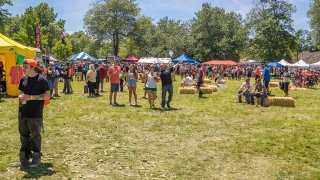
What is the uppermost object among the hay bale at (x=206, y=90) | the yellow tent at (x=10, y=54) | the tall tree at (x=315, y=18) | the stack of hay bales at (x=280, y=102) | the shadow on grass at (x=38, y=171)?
the tall tree at (x=315, y=18)

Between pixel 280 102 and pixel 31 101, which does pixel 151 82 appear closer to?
pixel 280 102

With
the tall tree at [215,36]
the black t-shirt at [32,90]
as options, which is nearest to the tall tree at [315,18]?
the tall tree at [215,36]

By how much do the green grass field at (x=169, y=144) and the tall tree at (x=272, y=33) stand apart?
148ft

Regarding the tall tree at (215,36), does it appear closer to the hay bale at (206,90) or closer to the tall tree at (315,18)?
the tall tree at (315,18)

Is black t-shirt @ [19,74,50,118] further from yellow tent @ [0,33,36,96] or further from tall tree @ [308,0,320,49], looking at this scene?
tall tree @ [308,0,320,49]

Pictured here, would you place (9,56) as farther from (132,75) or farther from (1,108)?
(132,75)

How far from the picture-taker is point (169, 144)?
26.8 ft

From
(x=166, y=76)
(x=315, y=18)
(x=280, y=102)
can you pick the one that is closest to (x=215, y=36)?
(x=315, y=18)

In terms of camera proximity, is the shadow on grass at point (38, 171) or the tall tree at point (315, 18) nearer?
the shadow on grass at point (38, 171)

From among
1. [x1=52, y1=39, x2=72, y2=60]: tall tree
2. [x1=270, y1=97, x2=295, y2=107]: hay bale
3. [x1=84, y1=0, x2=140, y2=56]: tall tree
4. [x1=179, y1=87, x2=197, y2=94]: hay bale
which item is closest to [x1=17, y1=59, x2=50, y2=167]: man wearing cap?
[x1=270, y1=97, x2=295, y2=107]: hay bale

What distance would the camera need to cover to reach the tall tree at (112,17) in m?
68.9

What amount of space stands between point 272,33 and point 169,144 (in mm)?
52535

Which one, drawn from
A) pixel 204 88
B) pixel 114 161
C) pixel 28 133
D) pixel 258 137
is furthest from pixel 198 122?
pixel 204 88

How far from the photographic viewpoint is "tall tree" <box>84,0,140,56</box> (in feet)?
226
